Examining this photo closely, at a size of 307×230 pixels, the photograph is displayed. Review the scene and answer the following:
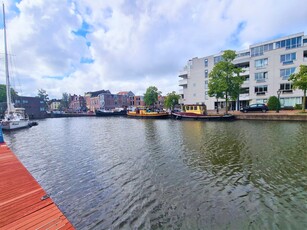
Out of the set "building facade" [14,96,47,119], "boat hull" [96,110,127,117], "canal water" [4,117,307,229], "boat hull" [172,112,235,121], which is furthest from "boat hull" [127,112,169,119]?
"building facade" [14,96,47,119]

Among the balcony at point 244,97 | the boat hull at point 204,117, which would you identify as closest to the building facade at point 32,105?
the boat hull at point 204,117

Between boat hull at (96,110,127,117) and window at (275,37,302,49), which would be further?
boat hull at (96,110,127,117)

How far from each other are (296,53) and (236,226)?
44.7 metres

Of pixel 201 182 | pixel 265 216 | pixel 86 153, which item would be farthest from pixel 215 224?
pixel 86 153

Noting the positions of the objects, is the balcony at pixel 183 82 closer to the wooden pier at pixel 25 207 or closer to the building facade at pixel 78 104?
the wooden pier at pixel 25 207

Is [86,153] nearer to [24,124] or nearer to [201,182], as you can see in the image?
[201,182]

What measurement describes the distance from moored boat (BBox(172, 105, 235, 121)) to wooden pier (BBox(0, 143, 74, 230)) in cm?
2934

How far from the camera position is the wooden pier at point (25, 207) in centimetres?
356

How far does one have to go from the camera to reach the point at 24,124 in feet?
103

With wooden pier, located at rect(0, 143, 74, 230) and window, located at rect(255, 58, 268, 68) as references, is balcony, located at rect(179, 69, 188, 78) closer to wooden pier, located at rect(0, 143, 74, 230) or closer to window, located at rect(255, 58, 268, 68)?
window, located at rect(255, 58, 268, 68)

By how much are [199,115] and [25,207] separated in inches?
1246

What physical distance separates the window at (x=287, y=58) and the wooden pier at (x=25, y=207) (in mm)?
47496

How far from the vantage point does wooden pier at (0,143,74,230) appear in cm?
356

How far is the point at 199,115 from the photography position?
109 ft
